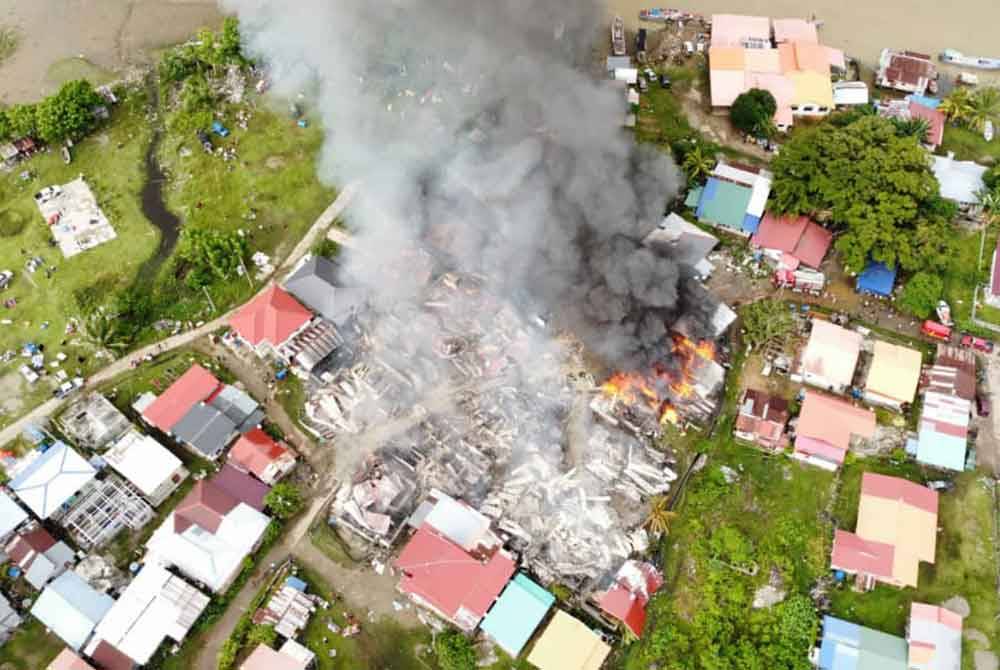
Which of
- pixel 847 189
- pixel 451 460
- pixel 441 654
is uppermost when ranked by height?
pixel 847 189

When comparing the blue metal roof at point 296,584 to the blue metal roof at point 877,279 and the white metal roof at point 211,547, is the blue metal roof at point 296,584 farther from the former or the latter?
the blue metal roof at point 877,279

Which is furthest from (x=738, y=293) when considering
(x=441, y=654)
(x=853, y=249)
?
(x=441, y=654)

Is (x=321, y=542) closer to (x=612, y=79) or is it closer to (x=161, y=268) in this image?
(x=161, y=268)

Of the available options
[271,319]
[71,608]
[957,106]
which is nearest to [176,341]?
[271,319]

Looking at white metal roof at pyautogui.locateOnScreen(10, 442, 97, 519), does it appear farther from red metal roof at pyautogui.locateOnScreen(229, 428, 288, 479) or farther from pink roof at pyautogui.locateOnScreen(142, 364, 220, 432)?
red metal roof at pyautogui.locateOnScreen(229, 428, 288, 479)

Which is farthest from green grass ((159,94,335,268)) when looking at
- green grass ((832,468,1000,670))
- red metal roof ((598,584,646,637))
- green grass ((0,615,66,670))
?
green grass ((832,468,1000,670))

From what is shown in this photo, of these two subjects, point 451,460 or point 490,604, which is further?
point 451,460
